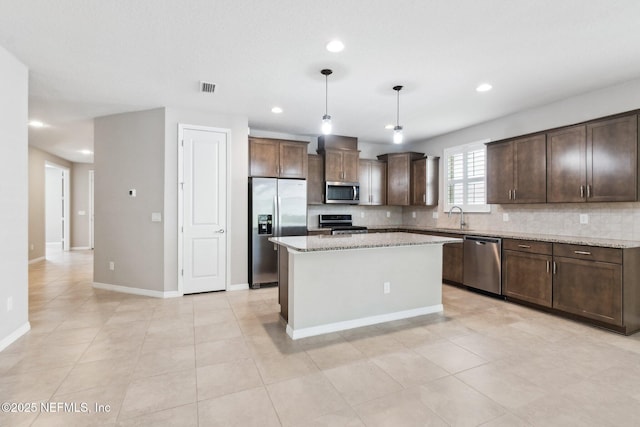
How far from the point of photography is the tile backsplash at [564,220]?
3.48 m

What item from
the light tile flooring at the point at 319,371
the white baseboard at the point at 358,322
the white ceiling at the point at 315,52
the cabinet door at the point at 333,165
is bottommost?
the light tile flooring at the point at 319,371

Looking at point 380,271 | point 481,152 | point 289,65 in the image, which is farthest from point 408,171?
point 289,65

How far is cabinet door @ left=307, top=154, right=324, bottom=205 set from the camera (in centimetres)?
575

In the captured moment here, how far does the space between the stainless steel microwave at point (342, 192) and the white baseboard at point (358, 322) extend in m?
2.72

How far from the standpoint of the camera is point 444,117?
4789mm

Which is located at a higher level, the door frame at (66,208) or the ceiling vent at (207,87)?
the ceiling vent at (207,87)

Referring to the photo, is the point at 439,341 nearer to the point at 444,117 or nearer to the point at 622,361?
the point at 622,361

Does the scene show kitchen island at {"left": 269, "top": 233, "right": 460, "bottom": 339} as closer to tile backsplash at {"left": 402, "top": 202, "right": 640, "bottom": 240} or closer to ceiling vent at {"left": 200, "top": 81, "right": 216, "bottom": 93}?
tile backsplash at {"left": 402, "top": 202, "right": 640, "bottom": 240}

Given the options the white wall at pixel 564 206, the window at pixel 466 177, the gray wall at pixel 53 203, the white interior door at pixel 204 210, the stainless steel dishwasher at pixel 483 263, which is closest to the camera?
the white wall at pixel 564 206

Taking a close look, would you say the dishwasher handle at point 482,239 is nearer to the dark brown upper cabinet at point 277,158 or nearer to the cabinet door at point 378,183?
the cabinet door at point 378,183

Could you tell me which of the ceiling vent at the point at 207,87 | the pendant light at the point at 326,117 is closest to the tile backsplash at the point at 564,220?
the pendant light at the point at 326,117

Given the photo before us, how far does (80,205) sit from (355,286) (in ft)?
31.7

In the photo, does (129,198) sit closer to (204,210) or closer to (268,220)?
(204,210)

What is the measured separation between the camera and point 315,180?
5.79 meters
